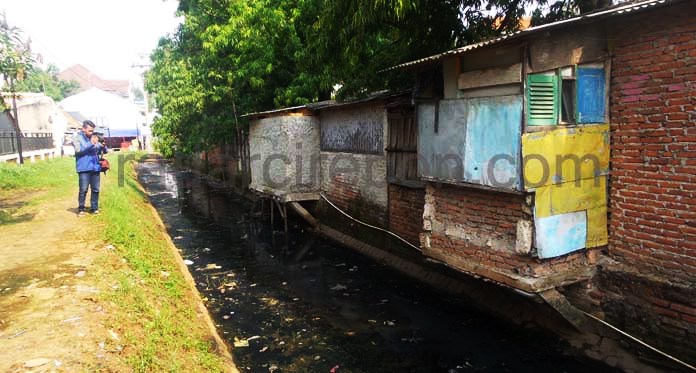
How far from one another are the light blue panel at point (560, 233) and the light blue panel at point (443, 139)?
3.78ft

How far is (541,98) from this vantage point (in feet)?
15.5

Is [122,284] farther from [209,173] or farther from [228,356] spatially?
[209,173]

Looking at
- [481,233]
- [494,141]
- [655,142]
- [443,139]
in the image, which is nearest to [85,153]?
[443,139]

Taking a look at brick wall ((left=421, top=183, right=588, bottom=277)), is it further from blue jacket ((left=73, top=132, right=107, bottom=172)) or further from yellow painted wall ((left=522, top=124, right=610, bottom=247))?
blue jacket ((left=73, top=132, right=107, bottom=172))

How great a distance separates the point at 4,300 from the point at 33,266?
1.36m

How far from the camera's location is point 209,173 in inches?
987

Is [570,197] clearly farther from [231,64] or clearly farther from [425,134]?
[231,64]

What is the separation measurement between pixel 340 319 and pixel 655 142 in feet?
16.0

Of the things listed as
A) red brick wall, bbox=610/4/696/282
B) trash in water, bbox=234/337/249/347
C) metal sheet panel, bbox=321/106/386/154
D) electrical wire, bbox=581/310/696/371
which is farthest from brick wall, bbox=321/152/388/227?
red brick wall, bbox=610/4/696/282

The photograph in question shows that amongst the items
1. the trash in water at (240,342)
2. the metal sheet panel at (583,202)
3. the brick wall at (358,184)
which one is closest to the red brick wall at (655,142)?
the metal sheet panel at (583,202)

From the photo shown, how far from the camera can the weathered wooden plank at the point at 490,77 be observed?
15.6ft

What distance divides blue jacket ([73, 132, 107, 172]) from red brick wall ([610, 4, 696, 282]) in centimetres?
→ 870

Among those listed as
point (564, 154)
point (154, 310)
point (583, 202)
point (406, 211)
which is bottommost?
point (154, 310)

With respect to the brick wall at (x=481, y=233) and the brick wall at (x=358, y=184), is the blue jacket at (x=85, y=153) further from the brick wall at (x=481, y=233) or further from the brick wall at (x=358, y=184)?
the brick wall at (x=481, y=233)
